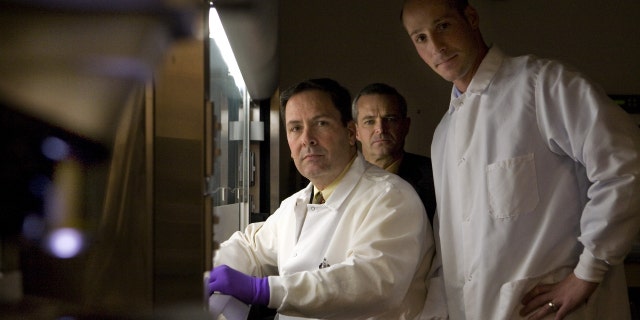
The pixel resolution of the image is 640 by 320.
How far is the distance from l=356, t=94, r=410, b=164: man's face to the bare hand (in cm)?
80

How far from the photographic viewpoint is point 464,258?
4.11ft

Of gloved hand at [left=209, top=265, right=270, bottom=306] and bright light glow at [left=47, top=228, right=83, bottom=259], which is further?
gloved hand at [left=209, top=265, right=270, bottom=306]

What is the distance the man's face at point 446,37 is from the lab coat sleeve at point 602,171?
0.26 m

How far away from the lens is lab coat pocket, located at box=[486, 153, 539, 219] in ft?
3.77

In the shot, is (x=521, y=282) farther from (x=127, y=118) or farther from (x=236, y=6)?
(x=127, y=118)

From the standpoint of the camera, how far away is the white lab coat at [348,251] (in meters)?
1.04

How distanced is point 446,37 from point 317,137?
361 mm

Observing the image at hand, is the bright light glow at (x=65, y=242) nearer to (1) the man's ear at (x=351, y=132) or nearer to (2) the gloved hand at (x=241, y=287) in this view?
(2) the gloved hand at (x=241, y=287)

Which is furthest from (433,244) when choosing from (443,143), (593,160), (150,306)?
(150,306)

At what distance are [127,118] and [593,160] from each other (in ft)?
3.09

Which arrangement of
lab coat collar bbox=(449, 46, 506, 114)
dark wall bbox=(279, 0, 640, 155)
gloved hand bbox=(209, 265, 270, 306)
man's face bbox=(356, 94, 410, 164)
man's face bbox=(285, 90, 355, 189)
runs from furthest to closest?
dark wall bbox=(279, 0, 640, 155), man's face bbox=(356, 94, 410, 164), man's face bbox=(285, 90, 355, 189), lab coat collar bbox=(449, 46, 506, 114), gloved hand bbox=(209, 265, 270, 306)

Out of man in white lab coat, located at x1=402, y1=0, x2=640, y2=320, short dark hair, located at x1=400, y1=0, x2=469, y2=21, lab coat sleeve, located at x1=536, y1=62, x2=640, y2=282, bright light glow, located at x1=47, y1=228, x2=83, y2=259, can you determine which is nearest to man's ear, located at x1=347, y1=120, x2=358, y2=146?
man in white lab coat, located at x1=402, y1=0, x2=640, y2=320

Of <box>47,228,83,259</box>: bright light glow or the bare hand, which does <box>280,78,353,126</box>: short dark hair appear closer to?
the bare hand

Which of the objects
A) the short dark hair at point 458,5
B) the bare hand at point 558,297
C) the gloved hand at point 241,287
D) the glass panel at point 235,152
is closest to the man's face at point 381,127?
the glass panel at point 235,152
